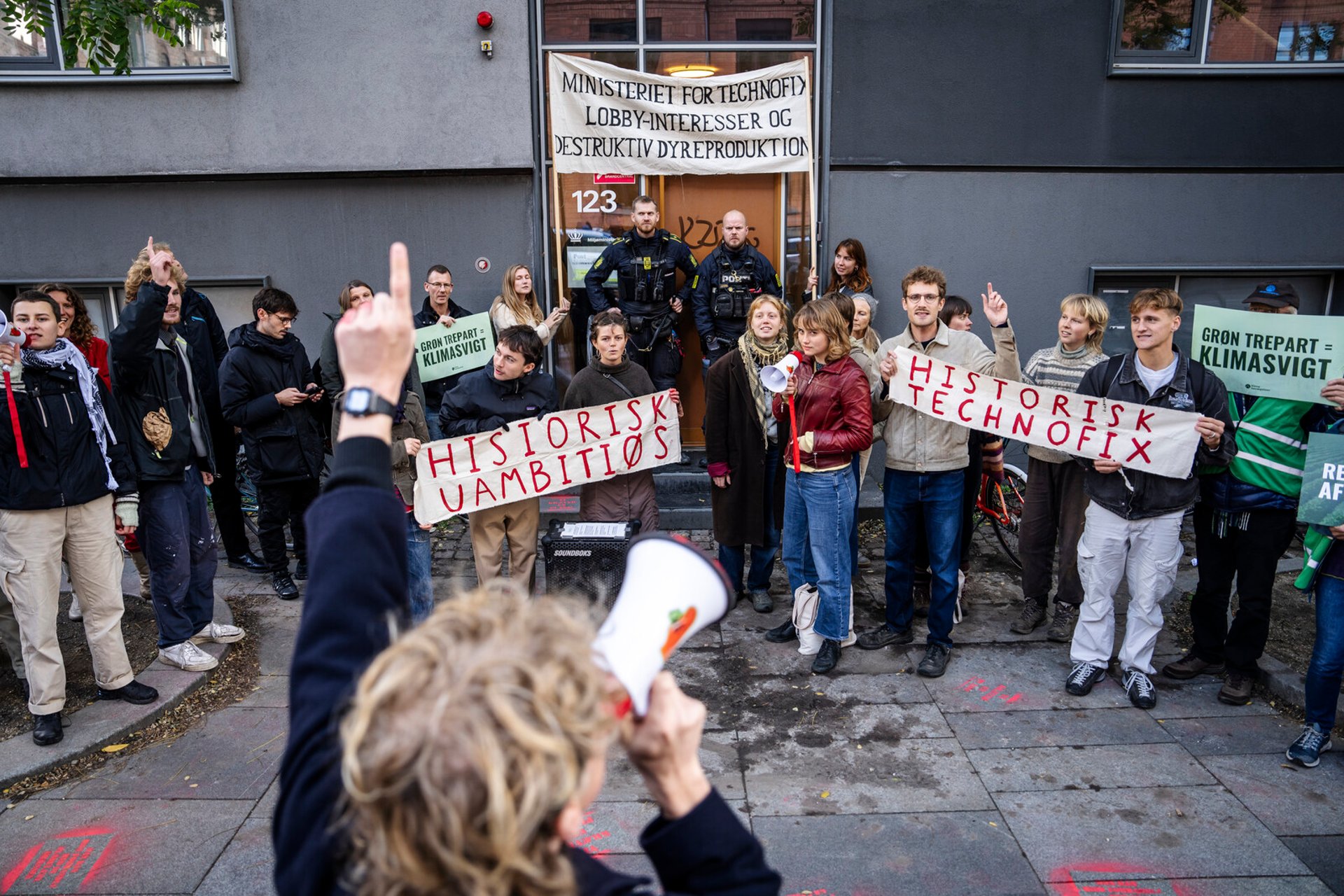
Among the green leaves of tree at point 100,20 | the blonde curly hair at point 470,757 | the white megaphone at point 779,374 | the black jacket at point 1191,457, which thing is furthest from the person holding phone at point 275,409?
the blonde curly hair at point 470,757

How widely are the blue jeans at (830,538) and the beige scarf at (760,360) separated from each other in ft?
2.09

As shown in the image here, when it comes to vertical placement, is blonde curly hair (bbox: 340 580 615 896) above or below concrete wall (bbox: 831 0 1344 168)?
below

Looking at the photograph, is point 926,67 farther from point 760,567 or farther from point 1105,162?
point 760,567

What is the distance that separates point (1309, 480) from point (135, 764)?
5.83m

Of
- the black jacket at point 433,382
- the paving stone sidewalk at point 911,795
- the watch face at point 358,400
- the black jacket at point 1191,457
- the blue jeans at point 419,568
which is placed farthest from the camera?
the black jacket at point 433,382

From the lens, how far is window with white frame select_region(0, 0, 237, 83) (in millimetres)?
8352

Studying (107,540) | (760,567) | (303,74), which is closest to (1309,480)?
(760,567)

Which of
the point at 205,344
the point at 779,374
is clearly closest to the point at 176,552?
the point at 205,344

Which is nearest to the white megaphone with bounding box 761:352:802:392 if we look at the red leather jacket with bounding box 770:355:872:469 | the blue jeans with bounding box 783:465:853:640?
the red leather jacket with bounding box 770:355:872:469

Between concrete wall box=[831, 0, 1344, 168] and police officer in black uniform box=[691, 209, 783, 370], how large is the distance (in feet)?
4.48

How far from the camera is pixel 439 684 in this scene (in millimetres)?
1091

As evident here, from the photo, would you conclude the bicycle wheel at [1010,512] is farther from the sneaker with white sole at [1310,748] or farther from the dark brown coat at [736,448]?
the sneaker with white sole at [1310,748]

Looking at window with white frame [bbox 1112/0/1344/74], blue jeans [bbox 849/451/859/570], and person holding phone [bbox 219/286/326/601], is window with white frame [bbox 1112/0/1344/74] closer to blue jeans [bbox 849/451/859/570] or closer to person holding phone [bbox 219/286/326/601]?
blue jeans [bbox 849/451/859/570]

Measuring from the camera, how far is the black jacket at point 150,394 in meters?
4.70
